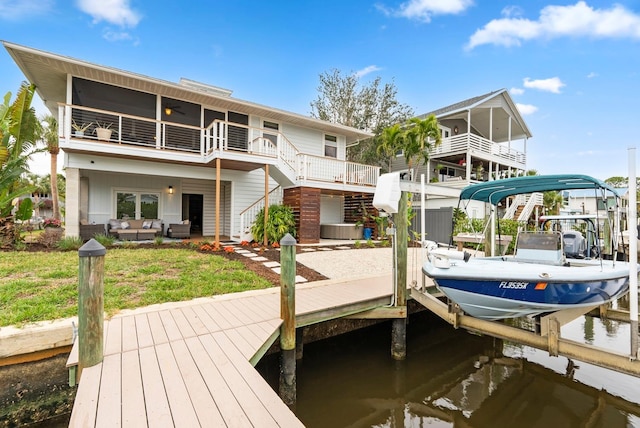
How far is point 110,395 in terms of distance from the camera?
2201 mm

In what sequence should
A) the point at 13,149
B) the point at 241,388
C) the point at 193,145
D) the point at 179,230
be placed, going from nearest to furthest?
the point at 241,388
the point at 13,149
the point at 193,145
the point at 179,230

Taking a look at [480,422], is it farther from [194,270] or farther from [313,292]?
[194,270]

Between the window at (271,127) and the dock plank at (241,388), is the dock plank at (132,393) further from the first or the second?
the window at (271,127)

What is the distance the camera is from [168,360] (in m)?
2.77

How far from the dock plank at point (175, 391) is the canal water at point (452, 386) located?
1.68 m

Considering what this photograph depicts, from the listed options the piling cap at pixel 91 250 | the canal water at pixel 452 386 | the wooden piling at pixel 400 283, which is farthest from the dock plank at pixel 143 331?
the wooden piling at pixel 400 283

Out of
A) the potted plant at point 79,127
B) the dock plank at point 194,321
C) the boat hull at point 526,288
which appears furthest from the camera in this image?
the potted plant at point 79,127

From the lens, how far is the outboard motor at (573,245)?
5.84 meters

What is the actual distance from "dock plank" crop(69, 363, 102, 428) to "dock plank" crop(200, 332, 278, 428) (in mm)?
889

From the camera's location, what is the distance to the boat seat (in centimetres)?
473

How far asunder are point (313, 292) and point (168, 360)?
2.70 metres

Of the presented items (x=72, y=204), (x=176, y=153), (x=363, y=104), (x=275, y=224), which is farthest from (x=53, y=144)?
(x=363, y=104)

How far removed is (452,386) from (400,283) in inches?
62.7

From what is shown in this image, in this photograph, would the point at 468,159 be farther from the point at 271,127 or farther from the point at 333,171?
the point at 271,127
